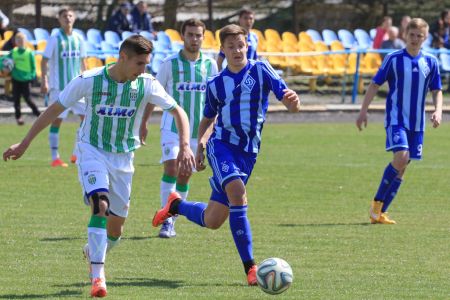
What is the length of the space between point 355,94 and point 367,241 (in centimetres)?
1521

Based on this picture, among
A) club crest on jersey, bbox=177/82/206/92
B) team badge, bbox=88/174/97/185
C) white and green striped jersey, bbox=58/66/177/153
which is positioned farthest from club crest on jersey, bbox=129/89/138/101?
club crest on jersey, bbox=177/82/206/92

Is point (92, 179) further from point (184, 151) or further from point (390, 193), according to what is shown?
point (390, 193)

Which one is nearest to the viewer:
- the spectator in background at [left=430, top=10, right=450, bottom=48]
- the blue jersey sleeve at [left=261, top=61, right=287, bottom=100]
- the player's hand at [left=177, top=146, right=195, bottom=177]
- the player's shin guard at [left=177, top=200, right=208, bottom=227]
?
the player's hand at [left=177, top=146, right=195, bottom=177]

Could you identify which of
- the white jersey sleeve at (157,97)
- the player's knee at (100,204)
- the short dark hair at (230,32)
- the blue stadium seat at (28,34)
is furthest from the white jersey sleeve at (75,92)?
the blue stadium seat at (28,34)

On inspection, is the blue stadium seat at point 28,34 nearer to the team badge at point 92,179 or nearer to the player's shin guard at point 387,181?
the player's shin guard at point 387,181

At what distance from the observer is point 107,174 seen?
7.21 m

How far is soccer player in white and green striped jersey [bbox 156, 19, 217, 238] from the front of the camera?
9734mm

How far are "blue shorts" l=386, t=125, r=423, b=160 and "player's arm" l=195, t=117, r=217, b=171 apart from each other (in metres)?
2.85

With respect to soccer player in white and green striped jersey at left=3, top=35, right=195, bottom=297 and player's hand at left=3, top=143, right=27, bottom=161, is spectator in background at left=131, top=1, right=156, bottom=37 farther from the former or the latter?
player's hand at left=3, top=143, right=27, bottom=161

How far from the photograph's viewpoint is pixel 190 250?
891cm

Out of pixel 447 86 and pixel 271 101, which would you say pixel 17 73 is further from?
pixel 447 86

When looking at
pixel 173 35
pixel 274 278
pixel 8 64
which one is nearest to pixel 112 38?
pixel 173 35

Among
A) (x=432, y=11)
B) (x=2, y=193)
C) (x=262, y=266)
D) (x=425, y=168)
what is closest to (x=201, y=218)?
(x=262, y=266)

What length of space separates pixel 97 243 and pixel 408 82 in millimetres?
4344
